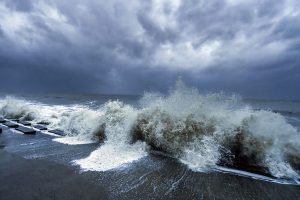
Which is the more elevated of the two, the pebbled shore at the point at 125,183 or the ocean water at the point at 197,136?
the ocean water at the point at 197,136

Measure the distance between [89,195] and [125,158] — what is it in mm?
2586

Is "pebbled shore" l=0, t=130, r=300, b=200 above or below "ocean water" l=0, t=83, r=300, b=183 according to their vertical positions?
below

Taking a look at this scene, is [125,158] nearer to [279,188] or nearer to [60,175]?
[60,175]

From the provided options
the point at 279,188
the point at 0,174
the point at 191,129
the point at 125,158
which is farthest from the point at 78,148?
the point at 279,188

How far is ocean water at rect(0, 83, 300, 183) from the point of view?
657cm

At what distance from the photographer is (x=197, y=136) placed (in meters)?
7.88

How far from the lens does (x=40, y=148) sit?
799 cm

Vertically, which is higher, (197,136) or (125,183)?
(197,136)

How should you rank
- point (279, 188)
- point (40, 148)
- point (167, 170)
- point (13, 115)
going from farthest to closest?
1. point (13, 115)
2. point (40, 148)
3. point (167, 170)
4. point (279, 188)

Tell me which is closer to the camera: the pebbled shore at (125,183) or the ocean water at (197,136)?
the pebbled shore at (125,183)

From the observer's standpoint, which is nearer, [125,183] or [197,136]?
[125,183]

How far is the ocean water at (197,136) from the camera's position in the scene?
657 centimetres

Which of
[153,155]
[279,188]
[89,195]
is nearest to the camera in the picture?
[89,195]

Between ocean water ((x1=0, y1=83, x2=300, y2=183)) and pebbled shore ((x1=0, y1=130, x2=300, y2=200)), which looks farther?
ocean water ((x1=0, y1=83, x2=300, y2=183))
